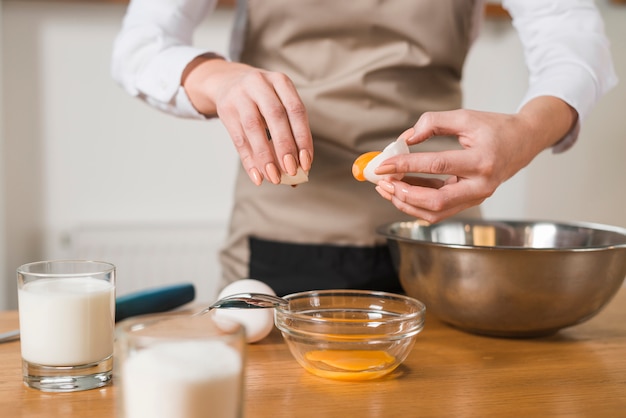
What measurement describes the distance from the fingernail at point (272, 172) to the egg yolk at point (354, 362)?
211 mm

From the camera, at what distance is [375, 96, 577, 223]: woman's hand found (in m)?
0.82

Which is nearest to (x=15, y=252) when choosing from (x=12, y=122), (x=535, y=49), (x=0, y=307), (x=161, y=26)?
(x=0, y=307)

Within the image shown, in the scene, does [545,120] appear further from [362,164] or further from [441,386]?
[441,386]

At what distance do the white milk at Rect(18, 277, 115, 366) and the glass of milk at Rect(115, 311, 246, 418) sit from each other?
0.60 feet

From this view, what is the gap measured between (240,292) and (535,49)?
0.62 meters

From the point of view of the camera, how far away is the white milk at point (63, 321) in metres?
0.67

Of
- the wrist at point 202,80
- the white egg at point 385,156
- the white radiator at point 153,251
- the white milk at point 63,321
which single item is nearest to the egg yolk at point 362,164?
the white egg at point 385,156

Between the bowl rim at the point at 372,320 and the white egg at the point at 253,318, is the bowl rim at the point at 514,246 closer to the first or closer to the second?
the bowl rim at the point at 372,320

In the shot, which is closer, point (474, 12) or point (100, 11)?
point (474, 12)

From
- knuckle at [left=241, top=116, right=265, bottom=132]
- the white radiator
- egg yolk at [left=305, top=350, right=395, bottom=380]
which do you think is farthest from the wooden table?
the white radiator

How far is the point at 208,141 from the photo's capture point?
2.46 m

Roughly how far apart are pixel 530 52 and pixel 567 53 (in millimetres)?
79

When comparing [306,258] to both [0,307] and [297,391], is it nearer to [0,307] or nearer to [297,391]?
[297,391]

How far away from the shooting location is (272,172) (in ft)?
2.72
